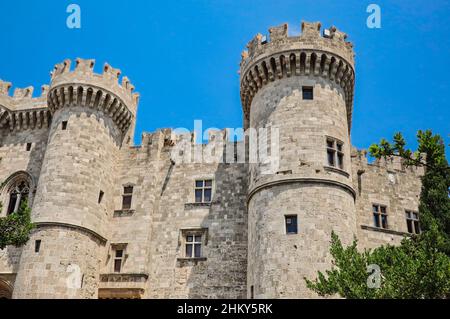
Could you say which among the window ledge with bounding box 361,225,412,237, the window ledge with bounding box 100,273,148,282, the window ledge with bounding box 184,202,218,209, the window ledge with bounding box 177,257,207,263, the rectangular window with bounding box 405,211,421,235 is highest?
the window ledge with bounding box 184,202,218,209

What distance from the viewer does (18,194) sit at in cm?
2447

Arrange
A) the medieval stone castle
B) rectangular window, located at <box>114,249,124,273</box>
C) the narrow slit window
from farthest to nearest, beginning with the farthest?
the narrow slit window < rectangular window, located at <box>114,249,124,273</box> < the medieval stone castle

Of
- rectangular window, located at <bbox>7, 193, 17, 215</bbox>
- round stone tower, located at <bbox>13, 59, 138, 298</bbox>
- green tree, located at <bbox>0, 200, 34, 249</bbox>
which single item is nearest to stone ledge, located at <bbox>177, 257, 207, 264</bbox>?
round stone tower, located at <bbox>13, 59, 138, 298</bbox>

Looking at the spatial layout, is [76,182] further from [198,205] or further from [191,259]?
[191,259]

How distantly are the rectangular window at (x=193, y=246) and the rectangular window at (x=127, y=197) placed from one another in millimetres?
3577

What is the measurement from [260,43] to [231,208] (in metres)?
7.70

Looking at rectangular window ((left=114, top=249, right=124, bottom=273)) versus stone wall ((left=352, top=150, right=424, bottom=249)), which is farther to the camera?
rectangular window ((left=114, top=249, right=124, bottom=273))

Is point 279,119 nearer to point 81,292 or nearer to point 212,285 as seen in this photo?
point 212,285

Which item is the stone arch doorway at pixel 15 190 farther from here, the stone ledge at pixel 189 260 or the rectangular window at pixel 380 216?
the rectangular window at pixel 380 216

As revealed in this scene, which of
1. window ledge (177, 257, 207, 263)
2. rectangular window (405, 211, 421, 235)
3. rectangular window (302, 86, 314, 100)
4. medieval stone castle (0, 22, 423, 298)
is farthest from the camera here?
rectangular window (405, 211, 421, 235)

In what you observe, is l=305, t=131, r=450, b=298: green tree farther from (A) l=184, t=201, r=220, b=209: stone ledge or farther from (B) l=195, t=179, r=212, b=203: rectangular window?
(B) l=195, t=179, r=212, b=203: rectangular window

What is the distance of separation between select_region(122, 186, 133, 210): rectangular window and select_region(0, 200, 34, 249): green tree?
737 cm

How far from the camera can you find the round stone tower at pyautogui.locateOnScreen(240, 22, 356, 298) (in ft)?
57.5

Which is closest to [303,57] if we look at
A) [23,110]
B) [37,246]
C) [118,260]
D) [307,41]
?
[307,41]
